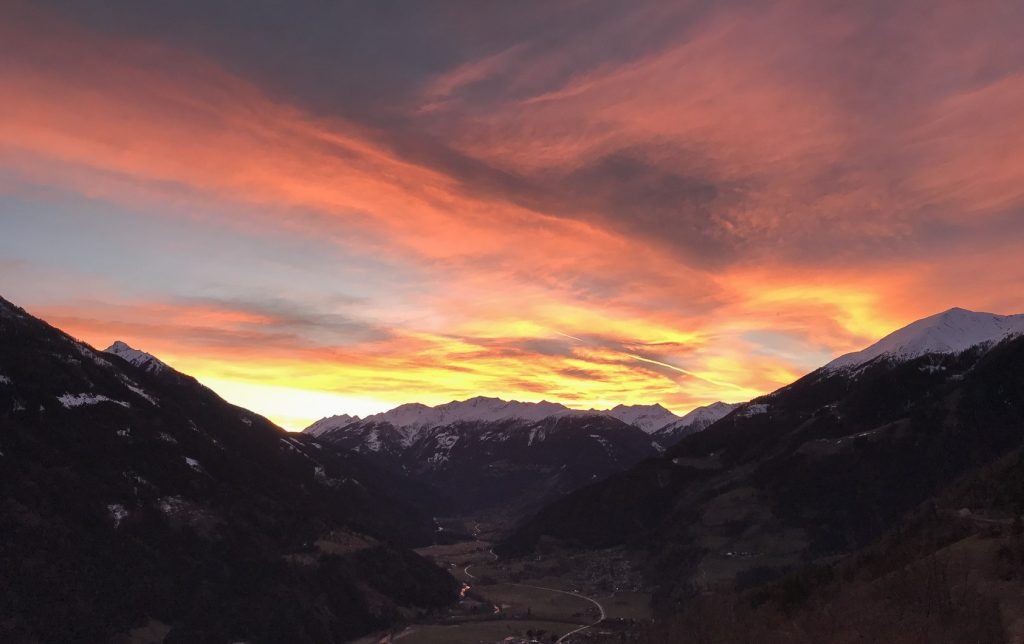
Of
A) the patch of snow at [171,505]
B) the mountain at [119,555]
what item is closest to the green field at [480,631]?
the mountain at [119,555]

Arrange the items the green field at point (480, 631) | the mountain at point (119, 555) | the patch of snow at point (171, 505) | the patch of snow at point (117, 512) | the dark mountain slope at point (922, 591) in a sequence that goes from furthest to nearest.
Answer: the patch of snow at point (171, 505), the green field at point (480, 631), the patch of snow at point (117, 512), the mountain at point (119, 555), the dark mountain slope at point (922, 591)

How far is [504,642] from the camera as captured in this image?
169 metres

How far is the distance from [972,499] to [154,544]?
577ft

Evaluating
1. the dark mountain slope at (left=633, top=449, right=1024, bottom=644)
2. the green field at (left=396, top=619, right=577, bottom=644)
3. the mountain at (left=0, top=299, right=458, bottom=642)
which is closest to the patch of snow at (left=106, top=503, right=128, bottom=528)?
the mountain at (left=0, top=299, right=458, bottom=642)

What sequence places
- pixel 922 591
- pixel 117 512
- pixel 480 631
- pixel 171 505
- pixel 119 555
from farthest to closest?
pixel 480 631, pixel 171 505, pixel 117 512, pixel 119 555, pixel 922 591

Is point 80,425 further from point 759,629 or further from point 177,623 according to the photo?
point 759,629

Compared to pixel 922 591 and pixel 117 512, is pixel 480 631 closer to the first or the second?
pixel 117 512

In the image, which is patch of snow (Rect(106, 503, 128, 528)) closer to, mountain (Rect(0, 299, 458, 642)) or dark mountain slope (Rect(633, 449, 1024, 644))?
mountain (Rect(0, 299, 458, 642))

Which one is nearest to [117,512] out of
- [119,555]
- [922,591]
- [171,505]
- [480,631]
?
[119,555]

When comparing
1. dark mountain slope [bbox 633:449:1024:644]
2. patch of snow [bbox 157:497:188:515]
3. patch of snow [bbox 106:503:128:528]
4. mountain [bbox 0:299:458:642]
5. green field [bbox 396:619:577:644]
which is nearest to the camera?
dark mountain slope [bbox 633:449:1024:644]

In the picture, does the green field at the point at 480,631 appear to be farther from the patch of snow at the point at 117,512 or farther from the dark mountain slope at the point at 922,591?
the dark mountain slope at the point at 922,591

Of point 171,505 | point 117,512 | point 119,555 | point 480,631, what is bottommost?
point 480,631

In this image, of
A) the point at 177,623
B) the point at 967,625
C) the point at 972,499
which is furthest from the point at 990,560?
the point at 177,623

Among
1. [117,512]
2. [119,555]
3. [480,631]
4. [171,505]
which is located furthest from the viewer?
[480,631]
